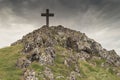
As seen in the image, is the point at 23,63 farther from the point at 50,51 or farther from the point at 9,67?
the point at 50,51

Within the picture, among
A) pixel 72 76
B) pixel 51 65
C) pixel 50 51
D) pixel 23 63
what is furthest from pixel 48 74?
pixel 50 51

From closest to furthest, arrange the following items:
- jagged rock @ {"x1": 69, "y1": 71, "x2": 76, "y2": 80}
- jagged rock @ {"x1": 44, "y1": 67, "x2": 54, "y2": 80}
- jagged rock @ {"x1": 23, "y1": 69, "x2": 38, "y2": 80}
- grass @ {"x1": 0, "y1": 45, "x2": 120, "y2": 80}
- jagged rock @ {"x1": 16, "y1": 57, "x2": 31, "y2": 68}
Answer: jagged rock @ {"x1": 23, "y1": 69, "x2": 38, "y2": 80}, jagged rock @ {"x1": 44, "y1": 67, "x2": 54, "y2": 80}, grass @ {"x1": 0, "y1": 45, "x2": 120, "y2": 80}, jagged rock @ {"x1": 69, "y1": 71, "x2": 76, "y2": 80}, jagged rock @ {"x1": 16, "y1": 57, "x2": 31, "y2": 68}

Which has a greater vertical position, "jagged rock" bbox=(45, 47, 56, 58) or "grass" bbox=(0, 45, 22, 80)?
"jagged rock" bbox=(45, 47, 56, 58)

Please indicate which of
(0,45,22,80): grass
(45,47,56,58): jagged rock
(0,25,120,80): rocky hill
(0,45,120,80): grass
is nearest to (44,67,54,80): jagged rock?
(0,25,120,80): rocky hill

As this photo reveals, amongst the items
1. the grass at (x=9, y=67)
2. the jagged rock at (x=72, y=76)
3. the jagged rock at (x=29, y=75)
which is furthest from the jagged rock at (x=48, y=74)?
the grass at (x=9, y=67)

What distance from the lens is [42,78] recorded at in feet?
482

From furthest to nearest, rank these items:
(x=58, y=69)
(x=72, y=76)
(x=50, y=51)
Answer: (x=50, y=51)
(x=58, y=69)
(x=72, y=76)

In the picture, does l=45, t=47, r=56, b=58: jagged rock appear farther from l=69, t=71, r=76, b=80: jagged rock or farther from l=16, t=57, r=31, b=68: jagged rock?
l=69, t=71, r=76, b=80: jagged rock

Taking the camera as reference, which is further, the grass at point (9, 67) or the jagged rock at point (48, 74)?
the jagged rock at point (48, 74)

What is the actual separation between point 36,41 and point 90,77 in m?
41.7

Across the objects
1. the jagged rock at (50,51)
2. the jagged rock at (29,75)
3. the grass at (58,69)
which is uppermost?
the jagged rock at (50,51)

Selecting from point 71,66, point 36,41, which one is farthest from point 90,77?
point 36,41

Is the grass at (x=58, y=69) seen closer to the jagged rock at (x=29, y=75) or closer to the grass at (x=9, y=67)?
the grass at (x=9, y=67)

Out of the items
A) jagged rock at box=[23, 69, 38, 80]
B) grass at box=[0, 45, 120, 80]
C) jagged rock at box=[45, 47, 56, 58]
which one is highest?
jagged rock at box=[45, 47, 56, 58]
